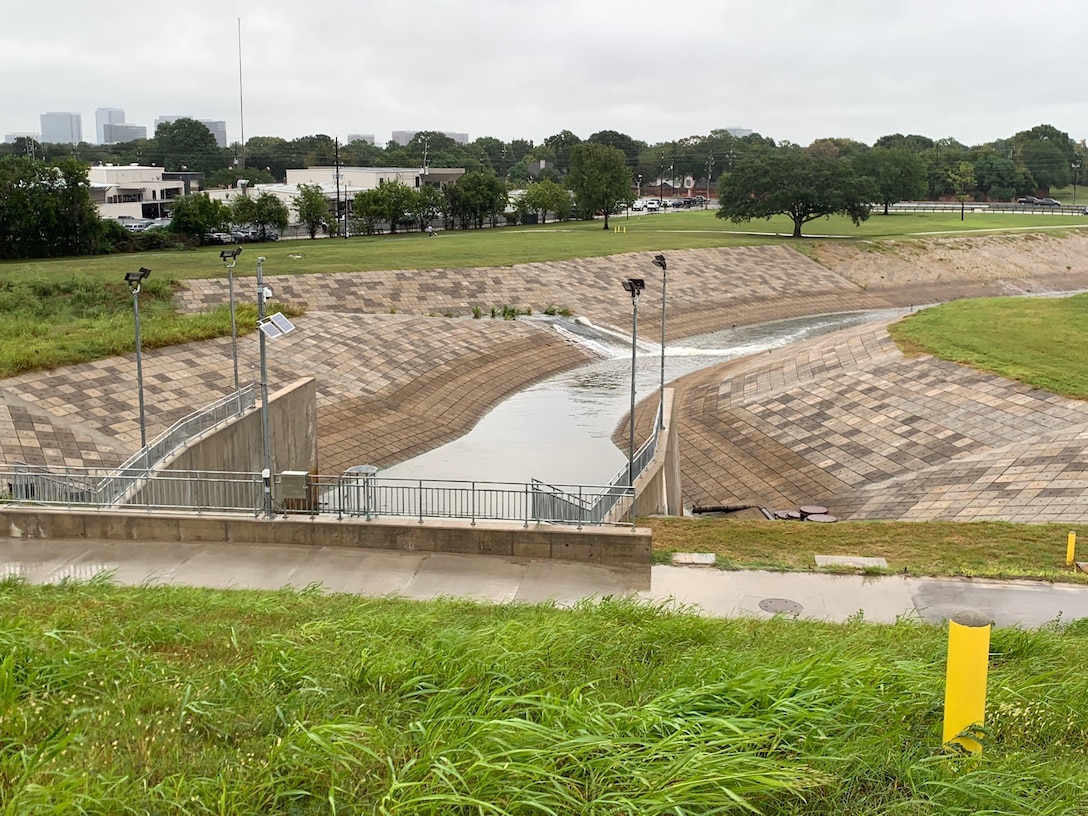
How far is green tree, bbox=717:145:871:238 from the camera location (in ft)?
338

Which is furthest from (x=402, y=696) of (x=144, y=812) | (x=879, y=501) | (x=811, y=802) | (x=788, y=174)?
(x=788, y=174)

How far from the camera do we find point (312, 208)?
93.9m

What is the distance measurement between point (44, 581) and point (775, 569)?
12770 mm

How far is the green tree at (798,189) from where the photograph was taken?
10300 centimetres

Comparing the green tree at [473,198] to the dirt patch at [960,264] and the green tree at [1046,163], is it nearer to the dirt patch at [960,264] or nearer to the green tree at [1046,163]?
the dirt patch at [960,264]

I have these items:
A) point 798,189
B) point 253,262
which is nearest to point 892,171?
point 798,189

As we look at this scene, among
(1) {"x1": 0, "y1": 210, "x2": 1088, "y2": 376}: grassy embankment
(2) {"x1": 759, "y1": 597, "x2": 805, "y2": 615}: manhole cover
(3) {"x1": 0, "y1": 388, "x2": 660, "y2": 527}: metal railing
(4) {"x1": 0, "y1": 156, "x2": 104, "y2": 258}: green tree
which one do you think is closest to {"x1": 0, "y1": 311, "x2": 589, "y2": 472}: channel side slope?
(1) {"x1": 0, "y1": 210, "x2": 1088, "y2": 376}: grassy embankment

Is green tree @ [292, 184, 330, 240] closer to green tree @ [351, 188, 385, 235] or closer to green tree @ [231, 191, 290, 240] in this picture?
green tree @ [231, 191, 290, 240]

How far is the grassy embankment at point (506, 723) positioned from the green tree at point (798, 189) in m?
97.1

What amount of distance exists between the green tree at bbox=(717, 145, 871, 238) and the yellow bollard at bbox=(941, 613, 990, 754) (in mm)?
100225

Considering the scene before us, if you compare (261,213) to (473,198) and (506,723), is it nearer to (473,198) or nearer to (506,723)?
(473,198)

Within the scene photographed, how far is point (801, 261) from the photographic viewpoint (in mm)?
92625

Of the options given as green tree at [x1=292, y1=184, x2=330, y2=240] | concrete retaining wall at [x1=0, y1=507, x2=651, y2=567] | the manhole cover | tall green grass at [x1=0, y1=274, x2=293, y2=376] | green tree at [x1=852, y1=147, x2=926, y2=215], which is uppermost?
green tree at [x1=852, y1=147, x2=926, y2=215]

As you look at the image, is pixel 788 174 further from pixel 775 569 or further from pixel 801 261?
pixel 775 569
